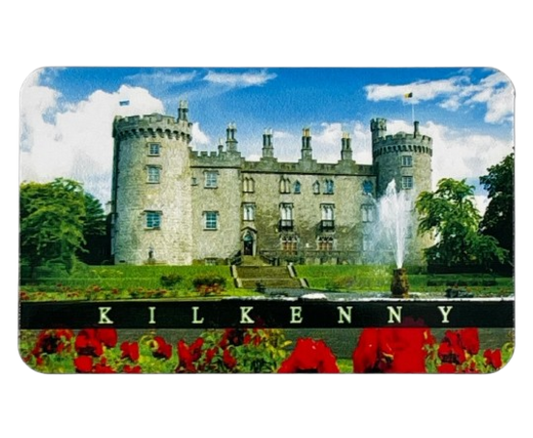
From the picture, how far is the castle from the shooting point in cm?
917

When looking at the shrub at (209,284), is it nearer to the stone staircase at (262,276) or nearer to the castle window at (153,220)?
the stone staircase at (262,276)

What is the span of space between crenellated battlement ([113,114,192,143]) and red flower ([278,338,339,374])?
2253 mm

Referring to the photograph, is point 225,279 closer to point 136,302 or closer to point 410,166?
point 136,302

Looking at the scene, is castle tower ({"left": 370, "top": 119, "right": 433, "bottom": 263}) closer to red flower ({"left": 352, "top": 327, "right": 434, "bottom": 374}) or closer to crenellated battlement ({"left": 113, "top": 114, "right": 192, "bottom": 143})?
red flower ({"left": 352, "top": 327, "right": 434, "bottom": 374})

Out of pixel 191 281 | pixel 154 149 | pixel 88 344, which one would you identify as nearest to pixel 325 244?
pixel 191 281

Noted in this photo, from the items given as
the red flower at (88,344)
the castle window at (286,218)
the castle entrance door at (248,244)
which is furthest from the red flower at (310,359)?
the red flower at (88,344)

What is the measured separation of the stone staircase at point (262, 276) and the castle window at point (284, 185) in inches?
32.2

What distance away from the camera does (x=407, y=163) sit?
9133mm

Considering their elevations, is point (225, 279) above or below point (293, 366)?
above

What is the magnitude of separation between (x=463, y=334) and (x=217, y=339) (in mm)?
2337

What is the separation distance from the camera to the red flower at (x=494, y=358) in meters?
9.14

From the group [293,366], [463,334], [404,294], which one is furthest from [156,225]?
[463,334]

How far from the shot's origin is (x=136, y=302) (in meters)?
9.06

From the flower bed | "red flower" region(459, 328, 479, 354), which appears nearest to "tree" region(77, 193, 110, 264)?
the flower bed
